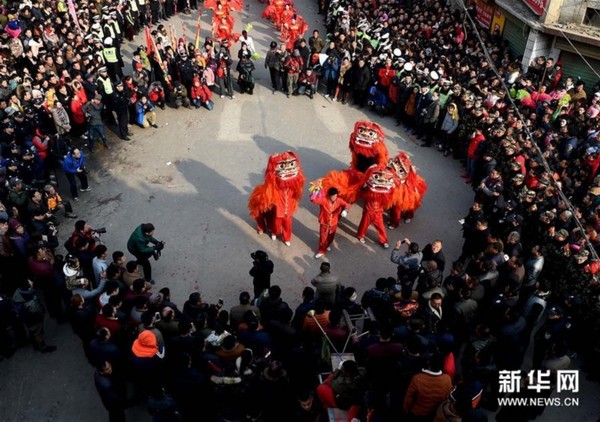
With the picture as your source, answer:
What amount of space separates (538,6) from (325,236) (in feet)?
30.3

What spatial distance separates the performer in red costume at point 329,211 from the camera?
862 cm

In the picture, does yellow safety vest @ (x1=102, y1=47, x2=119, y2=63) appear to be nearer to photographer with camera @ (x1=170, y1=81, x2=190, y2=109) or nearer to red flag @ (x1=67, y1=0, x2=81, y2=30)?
red flag @ (x1=67, y1=0, x2=81, y2=30)

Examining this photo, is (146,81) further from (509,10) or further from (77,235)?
(509,10)

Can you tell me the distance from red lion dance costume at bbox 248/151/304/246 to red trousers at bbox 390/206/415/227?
1893mm

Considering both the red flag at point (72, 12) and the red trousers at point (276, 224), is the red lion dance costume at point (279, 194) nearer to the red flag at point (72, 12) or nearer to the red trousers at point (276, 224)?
the red trousers at point (276, 224)

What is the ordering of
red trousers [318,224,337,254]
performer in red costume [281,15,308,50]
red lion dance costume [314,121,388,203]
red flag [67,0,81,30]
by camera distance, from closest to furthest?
Answer: red trousers [318,224,337,254] < red lion dance costume [314,121,388,203] < red flag [67,0,81,30] < performer in red costume [281,15,308,50]

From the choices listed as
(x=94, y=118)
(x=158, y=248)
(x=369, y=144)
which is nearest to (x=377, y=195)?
(x=369, y=144)

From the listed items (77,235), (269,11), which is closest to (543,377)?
(77,235)

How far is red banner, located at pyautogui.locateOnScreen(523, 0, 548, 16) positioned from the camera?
1324cm

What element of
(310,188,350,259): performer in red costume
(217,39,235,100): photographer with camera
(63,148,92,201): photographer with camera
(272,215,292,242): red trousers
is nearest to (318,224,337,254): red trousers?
(310,188,350,259): performer in red costume

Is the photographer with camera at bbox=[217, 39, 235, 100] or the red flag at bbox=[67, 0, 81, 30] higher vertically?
the red flag at bbox=[67, 0, 81, 30]

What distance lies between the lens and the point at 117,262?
732cm

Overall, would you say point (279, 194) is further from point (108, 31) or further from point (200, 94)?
point (108, 31)

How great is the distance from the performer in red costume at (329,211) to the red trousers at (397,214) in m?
1.27
